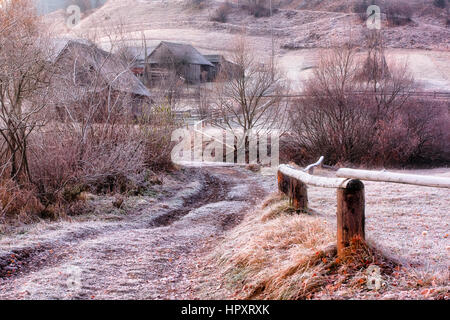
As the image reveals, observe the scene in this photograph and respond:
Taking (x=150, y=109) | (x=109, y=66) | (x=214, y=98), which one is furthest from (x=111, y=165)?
(x=214, y=98)

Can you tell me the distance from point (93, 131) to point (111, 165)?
3.46 ft

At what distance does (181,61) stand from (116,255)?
37.1 metres

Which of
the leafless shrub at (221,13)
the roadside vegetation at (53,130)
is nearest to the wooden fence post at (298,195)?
the roadside vegetation at (53,130)

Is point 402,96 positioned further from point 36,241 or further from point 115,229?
point 36,241

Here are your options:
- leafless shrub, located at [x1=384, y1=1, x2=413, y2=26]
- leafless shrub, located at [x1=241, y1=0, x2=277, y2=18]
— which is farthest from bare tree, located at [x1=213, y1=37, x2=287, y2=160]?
leafless shrub, located at [x1=241, y1=0, x2=277, y2=18]

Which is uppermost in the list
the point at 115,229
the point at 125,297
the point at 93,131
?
the point at 93,131

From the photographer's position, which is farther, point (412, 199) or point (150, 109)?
point (150, 109)

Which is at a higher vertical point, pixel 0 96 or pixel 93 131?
pixel 0 96

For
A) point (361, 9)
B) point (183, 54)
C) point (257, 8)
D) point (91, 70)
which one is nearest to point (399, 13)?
→ point (361, 9)

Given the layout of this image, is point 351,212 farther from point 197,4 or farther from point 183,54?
point 197,4

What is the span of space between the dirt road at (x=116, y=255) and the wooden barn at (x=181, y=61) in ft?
103

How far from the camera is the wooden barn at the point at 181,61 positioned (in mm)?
40594

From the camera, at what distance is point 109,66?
12.3 m

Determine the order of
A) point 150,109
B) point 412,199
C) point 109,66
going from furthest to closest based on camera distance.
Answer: point 150,109 → point 109,66 → point 412,199
